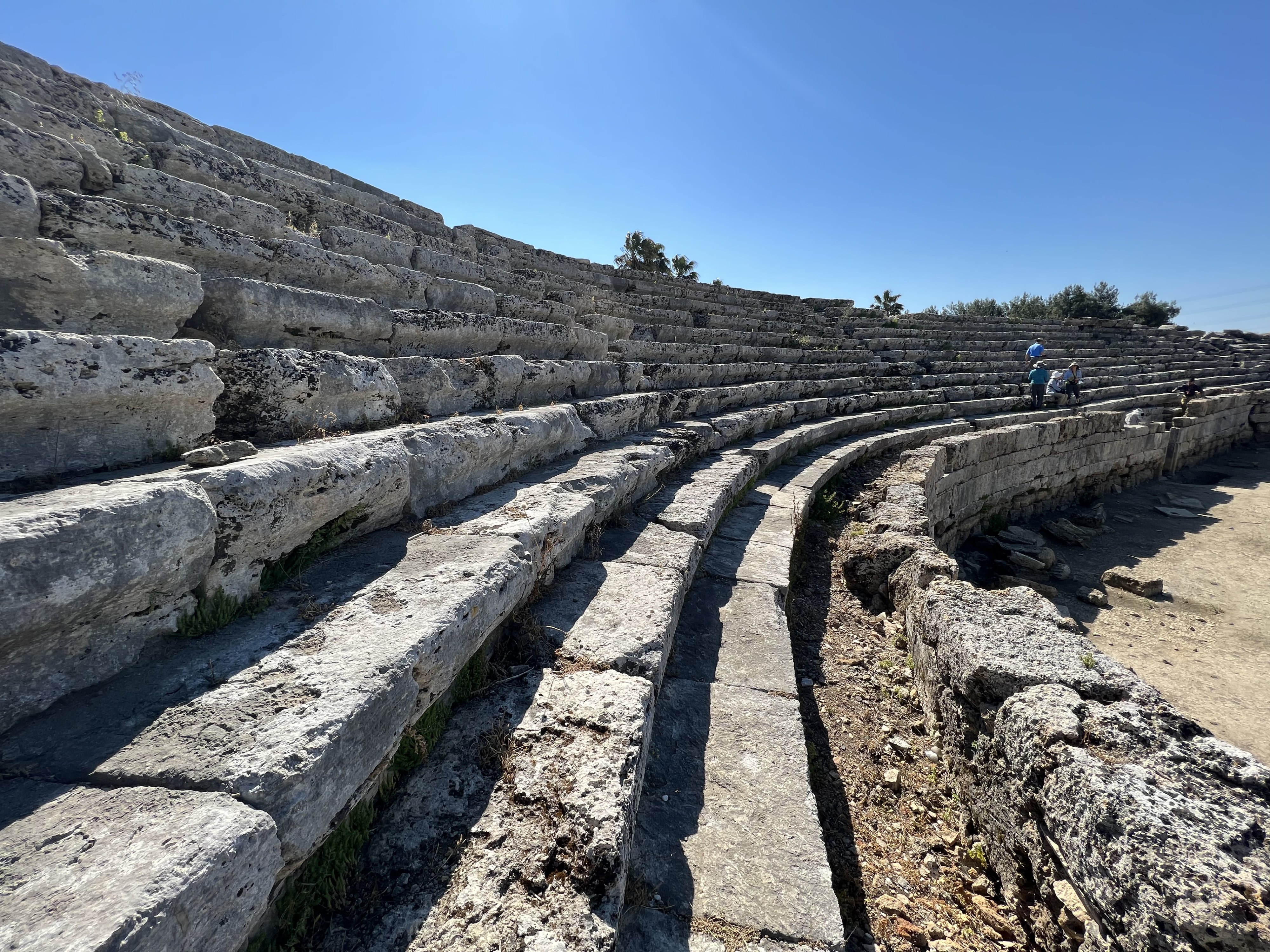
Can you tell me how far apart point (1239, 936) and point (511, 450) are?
360 centimetres

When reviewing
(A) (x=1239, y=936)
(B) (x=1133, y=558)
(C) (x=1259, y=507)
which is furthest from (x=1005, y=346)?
(A) (x=1239, y=936)

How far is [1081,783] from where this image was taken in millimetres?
2107

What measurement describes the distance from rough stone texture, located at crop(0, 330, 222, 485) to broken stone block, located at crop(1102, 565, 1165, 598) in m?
10.4

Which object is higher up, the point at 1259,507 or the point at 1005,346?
the point at 1005,346

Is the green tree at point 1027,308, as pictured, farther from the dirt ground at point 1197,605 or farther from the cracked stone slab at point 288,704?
the cracked stone slab at point 288,704

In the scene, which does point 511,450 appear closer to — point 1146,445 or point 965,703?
point 965,703

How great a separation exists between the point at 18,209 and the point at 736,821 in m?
3.58

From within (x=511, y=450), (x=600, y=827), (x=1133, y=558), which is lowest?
(x=1133, y=558)

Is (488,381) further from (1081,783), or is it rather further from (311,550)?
(1081,783)

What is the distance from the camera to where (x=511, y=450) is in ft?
12.3

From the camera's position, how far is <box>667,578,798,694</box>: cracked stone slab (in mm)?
2922

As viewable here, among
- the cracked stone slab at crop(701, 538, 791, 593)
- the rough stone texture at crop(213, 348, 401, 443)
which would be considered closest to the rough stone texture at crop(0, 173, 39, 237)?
the rough stone texture at crop(213, 348, 401, 443)

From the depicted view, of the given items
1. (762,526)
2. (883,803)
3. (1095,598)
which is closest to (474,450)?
(762,526)

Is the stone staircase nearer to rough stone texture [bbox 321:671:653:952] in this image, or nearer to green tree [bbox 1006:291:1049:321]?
rough stone texture [bbox 321:671:653:952]
